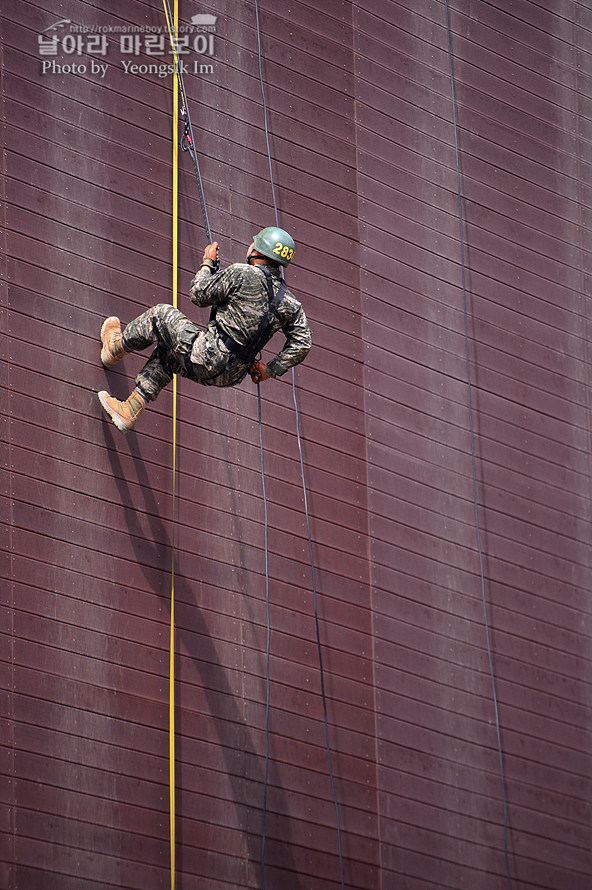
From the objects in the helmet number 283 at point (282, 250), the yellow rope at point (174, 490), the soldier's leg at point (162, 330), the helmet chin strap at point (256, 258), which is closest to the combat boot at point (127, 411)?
the soldier's leg at point (162, 330)

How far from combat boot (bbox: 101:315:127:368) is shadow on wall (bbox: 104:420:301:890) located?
38 centimetres

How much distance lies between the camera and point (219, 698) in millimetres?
7848

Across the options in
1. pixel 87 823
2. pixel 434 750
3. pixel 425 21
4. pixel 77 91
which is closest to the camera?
pixel 87 823

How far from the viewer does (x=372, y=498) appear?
8.52 m

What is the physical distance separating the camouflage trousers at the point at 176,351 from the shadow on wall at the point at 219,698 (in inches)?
21.3

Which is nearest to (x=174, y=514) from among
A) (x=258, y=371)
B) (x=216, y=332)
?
(x=258, y=371)

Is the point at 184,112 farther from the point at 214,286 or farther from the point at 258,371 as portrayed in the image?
the point at 258,371

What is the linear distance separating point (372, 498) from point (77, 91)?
2.97 metres

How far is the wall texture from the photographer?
7.50 m

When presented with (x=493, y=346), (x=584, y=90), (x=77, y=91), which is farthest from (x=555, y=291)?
(x=77, y=91)

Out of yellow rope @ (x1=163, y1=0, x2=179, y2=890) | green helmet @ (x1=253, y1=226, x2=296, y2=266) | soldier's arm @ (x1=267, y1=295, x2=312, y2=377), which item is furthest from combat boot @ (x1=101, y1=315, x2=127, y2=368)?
green helmet @ (x1=253, y1=226, x2=296, y2=266)

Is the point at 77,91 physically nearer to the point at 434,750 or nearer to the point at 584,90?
the point at 584,90

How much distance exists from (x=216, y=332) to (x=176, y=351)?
260 mm

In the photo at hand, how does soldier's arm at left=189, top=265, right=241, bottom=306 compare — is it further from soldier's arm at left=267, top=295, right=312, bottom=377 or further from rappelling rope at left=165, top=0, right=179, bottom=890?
rappelling rope at left=165, top=0, right=179, bottom=890
